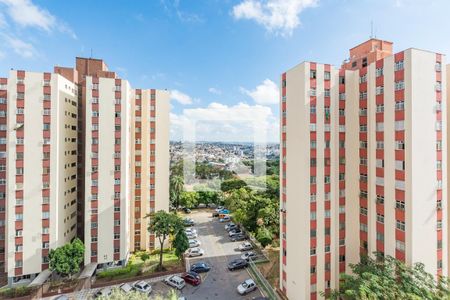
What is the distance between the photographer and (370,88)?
2266 centimetres

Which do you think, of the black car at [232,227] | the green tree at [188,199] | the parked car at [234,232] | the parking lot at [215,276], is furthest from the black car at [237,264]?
the green tree at [188,199]

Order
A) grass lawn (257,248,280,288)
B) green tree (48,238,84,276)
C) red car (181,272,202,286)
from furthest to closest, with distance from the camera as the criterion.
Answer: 1. grass lawn (257,248,280,288)
2. red car (181,272,202,286)
3. green tree (48,238,84,276)

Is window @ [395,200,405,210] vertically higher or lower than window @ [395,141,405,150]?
lower

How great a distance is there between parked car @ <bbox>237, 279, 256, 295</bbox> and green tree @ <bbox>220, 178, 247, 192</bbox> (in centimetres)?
2832

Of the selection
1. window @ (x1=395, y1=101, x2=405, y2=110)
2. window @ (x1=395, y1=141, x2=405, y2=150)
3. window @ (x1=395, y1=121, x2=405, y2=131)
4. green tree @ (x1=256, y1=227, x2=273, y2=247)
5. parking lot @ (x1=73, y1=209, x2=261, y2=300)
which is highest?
window @ (x1=395, y1=101, x2=405, y2=110)

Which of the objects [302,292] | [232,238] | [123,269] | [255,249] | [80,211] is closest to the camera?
[302,292]

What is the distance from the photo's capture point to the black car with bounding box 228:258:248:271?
2998 centimetres

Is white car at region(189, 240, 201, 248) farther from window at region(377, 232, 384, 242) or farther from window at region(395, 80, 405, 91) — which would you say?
window at region(395, 80, 405, 91)

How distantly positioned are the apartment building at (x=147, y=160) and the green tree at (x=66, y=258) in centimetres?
814

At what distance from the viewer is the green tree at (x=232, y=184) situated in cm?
5446

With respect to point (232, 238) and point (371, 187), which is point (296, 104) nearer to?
point (371, 187)

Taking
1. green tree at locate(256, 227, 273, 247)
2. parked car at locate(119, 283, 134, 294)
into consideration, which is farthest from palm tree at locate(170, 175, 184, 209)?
parked car at locate(119, 283, 134, 294)

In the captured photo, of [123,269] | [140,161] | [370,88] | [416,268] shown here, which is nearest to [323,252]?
[416,268]

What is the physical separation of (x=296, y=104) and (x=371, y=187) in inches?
419
